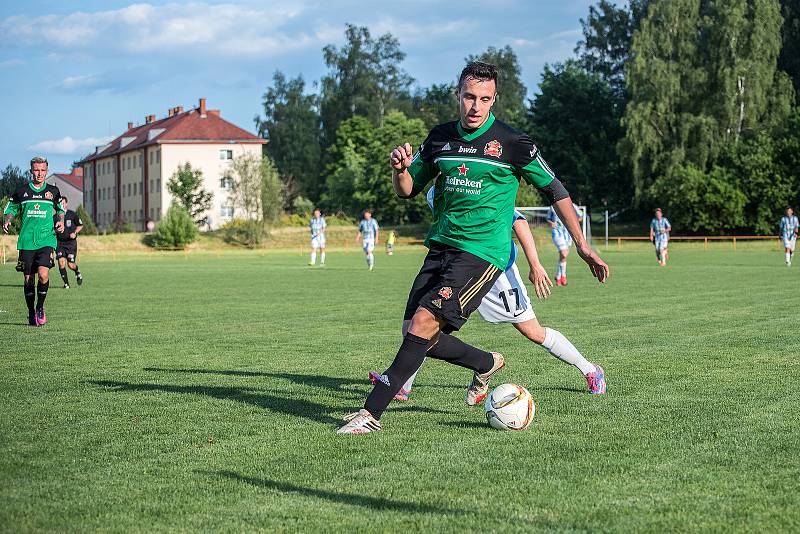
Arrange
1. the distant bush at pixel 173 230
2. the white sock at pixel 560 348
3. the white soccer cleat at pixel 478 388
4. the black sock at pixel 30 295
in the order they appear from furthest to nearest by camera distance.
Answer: the distant bush at pixel 173 230
the black sock at pixel 30 295
the white sock at pixel 560 348
the white soccer cleat at pixel 478 388

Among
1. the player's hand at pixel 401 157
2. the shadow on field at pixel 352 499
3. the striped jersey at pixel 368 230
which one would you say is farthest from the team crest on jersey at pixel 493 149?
the striped jersey at pixel 368 230

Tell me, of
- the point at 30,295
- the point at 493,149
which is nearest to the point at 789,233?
the point at 30,295

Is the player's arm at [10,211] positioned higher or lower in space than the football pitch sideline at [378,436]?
higher

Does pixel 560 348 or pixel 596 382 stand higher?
pixel 560 348

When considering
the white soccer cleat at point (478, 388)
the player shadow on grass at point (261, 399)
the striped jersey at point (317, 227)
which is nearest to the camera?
the player shadow on grass at point (261, 399)

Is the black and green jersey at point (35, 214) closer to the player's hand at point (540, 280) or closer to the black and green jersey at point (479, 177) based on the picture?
the player's hand at point (540, 280)

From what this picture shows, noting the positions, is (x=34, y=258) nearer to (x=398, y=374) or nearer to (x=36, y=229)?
(x=36, y=229)

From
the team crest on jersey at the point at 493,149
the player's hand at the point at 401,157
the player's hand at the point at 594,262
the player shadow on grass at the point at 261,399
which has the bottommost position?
the player shadow on grass at the point at 261,399

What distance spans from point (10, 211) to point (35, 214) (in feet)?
1.10

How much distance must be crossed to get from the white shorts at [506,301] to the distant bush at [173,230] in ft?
187

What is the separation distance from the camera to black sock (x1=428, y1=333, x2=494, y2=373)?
22.8ft

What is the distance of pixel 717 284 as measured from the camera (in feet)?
78.2

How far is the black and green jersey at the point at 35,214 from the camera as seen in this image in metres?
13.8

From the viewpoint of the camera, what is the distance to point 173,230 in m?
62.7
